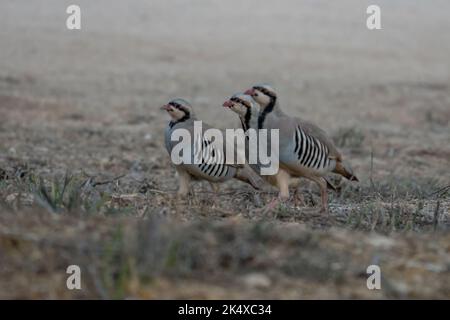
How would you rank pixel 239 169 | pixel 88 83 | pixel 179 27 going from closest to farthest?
pixel 239 169 → pixel 88 83 → pixel 179 27

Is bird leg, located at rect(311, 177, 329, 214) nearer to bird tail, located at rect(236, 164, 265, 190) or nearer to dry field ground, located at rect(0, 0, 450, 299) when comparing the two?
A: dry field ground, located at rect(0, 0, 450, 299)

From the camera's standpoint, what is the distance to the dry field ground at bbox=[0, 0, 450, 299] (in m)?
3.68

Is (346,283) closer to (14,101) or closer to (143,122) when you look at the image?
(143,122)

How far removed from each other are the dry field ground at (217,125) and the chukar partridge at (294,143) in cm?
26

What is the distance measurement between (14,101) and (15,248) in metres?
10.1

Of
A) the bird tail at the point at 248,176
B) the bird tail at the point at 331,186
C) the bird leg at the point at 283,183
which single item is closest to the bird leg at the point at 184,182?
the bird tail at the point at 248,176

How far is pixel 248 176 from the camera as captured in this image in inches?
280

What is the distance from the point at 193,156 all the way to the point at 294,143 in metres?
0.87

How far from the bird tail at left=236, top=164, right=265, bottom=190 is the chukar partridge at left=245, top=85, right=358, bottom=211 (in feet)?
2.48

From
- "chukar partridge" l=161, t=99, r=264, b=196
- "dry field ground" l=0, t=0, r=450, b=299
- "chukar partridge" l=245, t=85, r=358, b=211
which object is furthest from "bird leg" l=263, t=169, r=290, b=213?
"chukar partridge" l=161, t=99, r=264, b=196

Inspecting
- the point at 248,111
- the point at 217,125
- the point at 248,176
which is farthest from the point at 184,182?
the point at 217,125

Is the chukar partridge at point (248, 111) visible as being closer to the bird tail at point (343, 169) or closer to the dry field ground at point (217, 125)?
the dry field ground at point (217, 125)

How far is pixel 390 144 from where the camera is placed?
12141mm
